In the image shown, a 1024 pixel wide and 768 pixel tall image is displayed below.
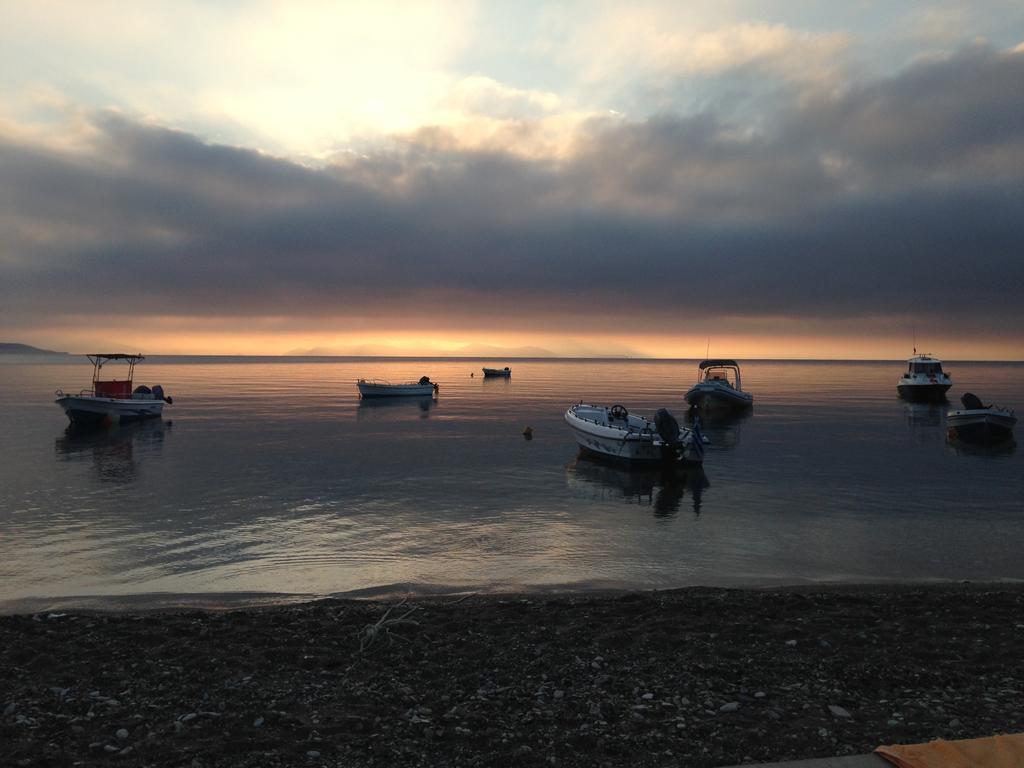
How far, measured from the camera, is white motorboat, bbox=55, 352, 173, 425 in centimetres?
4982

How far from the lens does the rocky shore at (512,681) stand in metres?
6.48

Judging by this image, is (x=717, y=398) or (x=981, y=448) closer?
(x=981, y=448)

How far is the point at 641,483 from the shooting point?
29.3 m

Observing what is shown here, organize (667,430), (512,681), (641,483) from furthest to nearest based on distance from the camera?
(667,430) < (641,483) < (512,681)

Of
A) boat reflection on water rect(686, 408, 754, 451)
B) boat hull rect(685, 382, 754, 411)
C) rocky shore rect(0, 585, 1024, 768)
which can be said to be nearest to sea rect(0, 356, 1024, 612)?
boat reflection on water rect(686, 408, 754, 451)

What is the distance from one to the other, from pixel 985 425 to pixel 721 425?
713 inches

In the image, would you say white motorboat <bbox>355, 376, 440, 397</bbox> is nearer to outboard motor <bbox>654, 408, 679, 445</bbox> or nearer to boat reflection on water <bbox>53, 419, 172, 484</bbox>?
boat reflection on water <bbox>53, 419, 172, 484</bbox>

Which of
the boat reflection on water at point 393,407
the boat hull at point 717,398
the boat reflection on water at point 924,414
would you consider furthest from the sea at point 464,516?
the boat hull at point 717,398

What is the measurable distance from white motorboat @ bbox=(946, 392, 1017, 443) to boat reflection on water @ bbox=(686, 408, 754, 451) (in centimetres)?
1419

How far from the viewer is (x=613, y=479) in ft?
98.3

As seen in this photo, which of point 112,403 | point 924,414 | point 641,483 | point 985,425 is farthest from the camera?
point 924,414

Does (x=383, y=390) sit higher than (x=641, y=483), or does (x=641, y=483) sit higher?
(x=383, y=390)

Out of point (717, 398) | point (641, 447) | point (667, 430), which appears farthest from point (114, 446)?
point (717, 398)

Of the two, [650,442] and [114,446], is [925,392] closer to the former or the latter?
[650,442]
